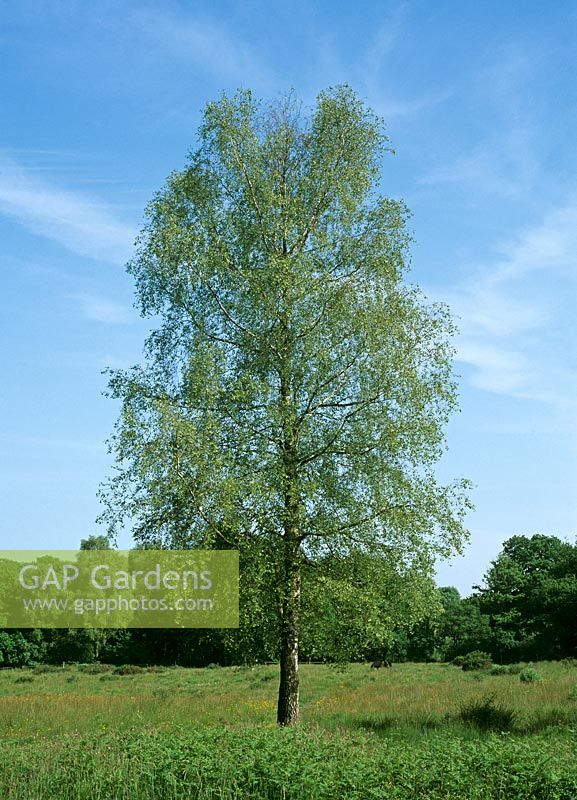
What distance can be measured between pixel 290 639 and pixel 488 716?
5.00 meters

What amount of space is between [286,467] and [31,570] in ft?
249

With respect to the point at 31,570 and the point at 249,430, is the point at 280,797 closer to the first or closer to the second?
the point at 249,430

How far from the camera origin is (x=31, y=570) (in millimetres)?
86625

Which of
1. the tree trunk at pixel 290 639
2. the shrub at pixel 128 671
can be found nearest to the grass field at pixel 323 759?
the tree trunk at pixel 290 639

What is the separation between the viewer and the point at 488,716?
18578 millimetres

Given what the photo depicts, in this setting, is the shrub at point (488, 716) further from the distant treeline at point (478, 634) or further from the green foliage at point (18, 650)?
the green foliage at point (18, 650)

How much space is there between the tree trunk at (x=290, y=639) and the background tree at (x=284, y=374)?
39 mm

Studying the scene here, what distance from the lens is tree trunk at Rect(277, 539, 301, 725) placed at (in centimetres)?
1842

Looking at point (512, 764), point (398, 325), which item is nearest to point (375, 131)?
point (398, 325)

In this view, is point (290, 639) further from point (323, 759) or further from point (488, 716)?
point (323, 759)

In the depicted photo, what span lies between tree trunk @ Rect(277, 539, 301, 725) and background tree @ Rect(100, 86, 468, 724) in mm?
39

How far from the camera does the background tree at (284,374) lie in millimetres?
18219

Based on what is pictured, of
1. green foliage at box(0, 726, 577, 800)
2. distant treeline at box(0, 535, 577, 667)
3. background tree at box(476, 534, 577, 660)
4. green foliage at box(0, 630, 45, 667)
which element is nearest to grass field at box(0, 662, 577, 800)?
green foliage at box(0, 726, 577, 800)

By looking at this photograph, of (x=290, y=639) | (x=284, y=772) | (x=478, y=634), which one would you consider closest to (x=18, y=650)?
(x=478, y=634)
